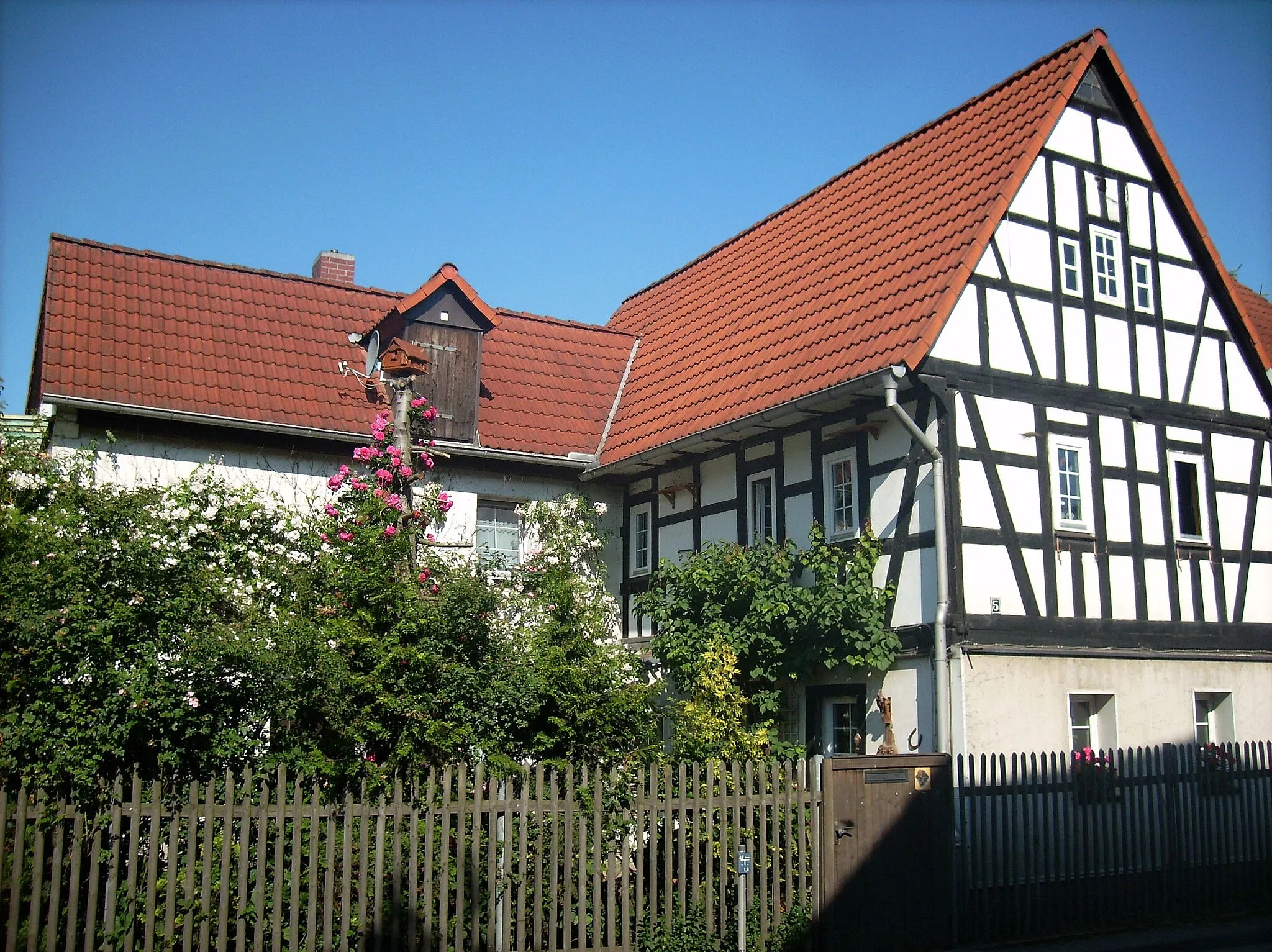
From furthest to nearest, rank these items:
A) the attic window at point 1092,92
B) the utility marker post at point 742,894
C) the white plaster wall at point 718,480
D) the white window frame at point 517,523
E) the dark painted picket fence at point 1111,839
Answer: the white window frame at point 517,523
the white plaster wall at point 718,480
the attic window at point 1092,92
the dark painted picket fence at point 1111,839
the utility marker post at point 742,894

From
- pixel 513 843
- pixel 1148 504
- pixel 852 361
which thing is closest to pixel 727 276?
pixel 852 361

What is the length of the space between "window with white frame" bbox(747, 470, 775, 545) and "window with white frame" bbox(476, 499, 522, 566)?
146 inches

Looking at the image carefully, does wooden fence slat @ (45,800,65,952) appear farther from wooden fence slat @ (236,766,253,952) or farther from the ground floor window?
the ground floor window

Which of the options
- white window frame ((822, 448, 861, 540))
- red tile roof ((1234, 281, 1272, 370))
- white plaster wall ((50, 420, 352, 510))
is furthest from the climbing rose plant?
red tile roof ((1234, 281, 1272, 370))

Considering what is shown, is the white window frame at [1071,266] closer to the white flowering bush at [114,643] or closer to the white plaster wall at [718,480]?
the white plaster wall at [718,480]

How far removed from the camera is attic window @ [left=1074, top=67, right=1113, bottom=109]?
16.3 meters

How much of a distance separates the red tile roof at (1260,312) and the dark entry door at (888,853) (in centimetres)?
1269

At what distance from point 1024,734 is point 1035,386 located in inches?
169

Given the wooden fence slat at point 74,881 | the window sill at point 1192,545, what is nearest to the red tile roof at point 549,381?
the window sill at point 1192,545

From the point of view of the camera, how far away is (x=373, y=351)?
61.5 feet

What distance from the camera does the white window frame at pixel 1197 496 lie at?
15969 mm

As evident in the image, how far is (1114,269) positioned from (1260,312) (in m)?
8.94

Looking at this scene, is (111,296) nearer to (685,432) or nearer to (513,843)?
(685,432)

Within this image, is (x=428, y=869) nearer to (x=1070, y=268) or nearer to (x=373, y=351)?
(x=373, y=351)
